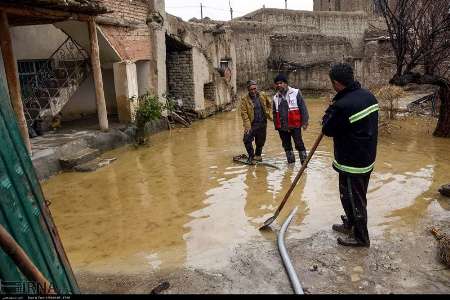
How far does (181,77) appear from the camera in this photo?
47.5 ft

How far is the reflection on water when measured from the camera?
15.6 ft

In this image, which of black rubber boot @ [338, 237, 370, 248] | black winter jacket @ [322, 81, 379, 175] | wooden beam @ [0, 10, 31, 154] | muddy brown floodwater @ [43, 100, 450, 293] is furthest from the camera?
wooden beam @ [0, 10, 31, 154]

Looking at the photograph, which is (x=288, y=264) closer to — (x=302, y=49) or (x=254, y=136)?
(x=254, y=136)

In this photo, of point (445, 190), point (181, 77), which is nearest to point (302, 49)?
point (181, 77)

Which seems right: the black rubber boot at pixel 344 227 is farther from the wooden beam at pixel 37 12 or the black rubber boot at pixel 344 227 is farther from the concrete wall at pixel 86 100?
the concrete wall at pixel 86 100

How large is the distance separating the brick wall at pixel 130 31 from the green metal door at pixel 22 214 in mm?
8650

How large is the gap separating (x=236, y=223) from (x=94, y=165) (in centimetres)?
436

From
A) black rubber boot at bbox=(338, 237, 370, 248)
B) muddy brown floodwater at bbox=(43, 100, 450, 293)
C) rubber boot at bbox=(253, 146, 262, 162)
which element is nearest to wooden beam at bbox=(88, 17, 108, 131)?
muddy brown floodwater at bbox=(43, 100, 450, 293)

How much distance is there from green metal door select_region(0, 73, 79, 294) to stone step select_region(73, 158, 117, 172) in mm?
5652

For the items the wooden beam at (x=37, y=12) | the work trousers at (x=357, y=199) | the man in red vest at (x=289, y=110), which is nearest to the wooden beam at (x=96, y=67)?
the wooden beam at (x=37, y=12)

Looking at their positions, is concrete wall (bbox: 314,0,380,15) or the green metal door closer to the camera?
the green metal door

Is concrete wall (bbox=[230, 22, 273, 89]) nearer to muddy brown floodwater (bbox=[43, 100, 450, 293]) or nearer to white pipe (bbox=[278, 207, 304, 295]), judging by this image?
muddy brown floodwater (bbox=[43, 100, 450, 293])

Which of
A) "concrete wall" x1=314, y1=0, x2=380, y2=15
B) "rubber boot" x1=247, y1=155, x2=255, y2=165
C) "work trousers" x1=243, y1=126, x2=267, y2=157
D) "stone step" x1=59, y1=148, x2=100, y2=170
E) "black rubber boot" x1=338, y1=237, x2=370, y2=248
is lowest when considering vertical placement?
"black rubber boot" x1=338, y1=237, x2=370, y2=248

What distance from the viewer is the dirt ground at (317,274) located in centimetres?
367
